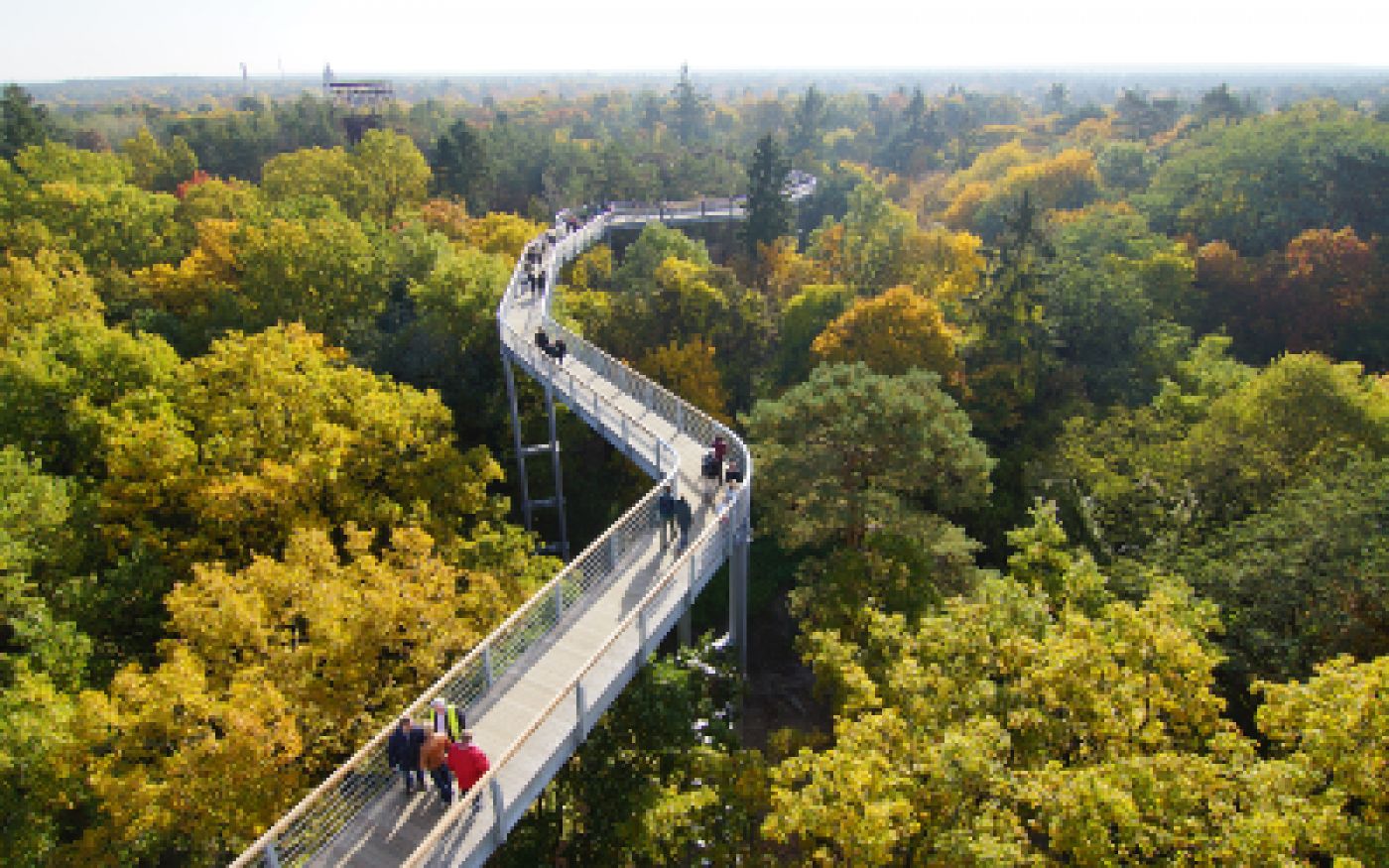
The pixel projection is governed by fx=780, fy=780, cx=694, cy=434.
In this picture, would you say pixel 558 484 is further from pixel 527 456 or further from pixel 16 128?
pixel 16 128

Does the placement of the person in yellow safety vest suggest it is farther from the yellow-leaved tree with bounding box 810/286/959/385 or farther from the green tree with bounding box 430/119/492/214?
the green tree with bounding box 430/119/492/214

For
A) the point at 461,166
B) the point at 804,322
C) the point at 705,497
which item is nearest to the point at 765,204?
the point at 804,322

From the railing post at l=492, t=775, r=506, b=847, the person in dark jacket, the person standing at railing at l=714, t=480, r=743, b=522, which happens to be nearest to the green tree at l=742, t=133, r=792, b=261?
the person standing at railing at l=714, t=480, r=743, b=522

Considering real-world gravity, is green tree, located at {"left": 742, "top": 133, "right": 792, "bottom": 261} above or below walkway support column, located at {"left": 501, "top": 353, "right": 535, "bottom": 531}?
above

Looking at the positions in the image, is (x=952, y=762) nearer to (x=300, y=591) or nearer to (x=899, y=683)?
(x=899, y=683)

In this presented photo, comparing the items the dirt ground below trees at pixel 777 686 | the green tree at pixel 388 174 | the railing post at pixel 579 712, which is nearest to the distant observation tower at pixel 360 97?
the green tree at pixel 388 174

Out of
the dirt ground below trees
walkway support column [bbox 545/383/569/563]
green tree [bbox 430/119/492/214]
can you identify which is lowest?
the dirt ground below trees

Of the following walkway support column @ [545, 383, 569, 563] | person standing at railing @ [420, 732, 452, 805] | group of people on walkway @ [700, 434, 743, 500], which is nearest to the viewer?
person standing at railing @ [420, 732, 452, 805]

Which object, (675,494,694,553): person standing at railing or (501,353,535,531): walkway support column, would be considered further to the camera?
(501,353,535,531): walkway support column
